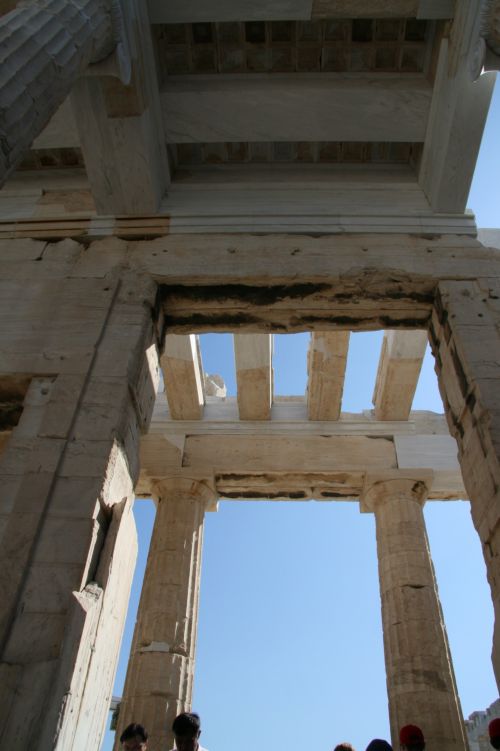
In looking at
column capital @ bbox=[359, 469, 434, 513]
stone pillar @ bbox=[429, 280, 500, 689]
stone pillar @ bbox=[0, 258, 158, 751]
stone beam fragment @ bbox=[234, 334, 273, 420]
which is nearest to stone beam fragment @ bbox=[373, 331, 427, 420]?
column capital @ bbox=[359, 469, 434, 513]

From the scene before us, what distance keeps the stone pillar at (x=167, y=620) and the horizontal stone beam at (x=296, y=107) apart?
6.03m

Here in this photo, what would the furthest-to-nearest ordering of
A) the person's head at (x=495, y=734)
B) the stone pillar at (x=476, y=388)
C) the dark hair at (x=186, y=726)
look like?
the stone pillar at (x=476, y=388), the dark hair at (x=186, y=726), the person's head at (x=495, y=734)

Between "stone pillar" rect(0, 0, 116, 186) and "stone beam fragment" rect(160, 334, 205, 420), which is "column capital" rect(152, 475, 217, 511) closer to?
"stone beam fragment" rect(160, 334, 205, 420)

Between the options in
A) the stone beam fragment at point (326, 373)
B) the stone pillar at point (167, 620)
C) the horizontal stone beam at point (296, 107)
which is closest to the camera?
the horizontal stone beam at point (296, 107)

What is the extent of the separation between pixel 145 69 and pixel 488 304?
4.12 meters

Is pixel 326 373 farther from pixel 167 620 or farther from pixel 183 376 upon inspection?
pixel 167 620

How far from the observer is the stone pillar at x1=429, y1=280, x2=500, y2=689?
175 inches

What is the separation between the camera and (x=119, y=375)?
4926 millimetres

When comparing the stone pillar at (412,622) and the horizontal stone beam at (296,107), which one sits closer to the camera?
the horizontal stone beam at (296,107)

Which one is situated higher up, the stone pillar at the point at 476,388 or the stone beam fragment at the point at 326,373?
the stone beam fragment at the point at 326,373

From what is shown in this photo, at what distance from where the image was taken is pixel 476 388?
491 centimetres

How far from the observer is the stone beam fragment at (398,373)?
1002 cm

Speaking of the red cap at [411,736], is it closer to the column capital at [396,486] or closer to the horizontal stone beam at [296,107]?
the column capital at [396,486]

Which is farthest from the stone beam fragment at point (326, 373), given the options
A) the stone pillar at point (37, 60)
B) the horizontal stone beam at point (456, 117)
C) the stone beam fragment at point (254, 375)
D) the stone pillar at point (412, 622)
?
the stone pillar at point (37, 60)
